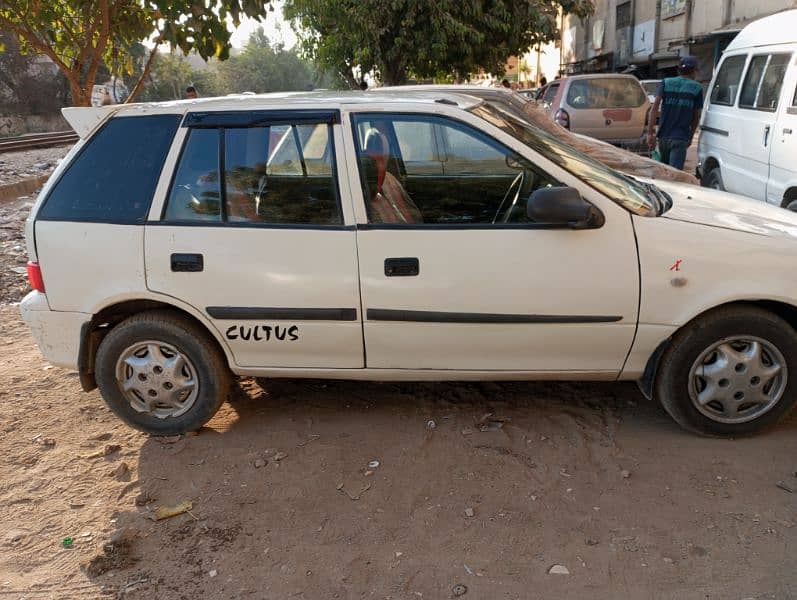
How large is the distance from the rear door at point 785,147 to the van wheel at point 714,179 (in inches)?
47.1

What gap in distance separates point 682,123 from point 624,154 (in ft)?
5.93

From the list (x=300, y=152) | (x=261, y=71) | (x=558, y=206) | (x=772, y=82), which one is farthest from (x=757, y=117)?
(x=261, y=71)

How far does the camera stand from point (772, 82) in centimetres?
646

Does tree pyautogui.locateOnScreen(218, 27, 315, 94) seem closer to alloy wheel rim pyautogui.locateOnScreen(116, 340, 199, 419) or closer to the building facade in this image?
the building facade

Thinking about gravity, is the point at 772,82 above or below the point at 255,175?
above

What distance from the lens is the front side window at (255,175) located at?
3.44 meters

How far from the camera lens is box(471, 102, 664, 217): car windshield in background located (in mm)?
3387

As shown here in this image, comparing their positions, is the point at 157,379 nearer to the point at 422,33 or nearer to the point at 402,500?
the point at 402,500

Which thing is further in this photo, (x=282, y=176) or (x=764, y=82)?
(x=764, y=82)

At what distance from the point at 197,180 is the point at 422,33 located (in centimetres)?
1444

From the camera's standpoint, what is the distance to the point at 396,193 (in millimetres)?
3477

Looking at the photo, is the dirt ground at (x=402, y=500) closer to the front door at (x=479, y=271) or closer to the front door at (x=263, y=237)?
the front door at (x=479, y=271)

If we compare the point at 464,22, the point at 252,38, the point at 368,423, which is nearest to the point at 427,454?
the point at 368,423

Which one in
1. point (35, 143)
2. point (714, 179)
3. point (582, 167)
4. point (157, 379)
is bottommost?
point (35, 143)
